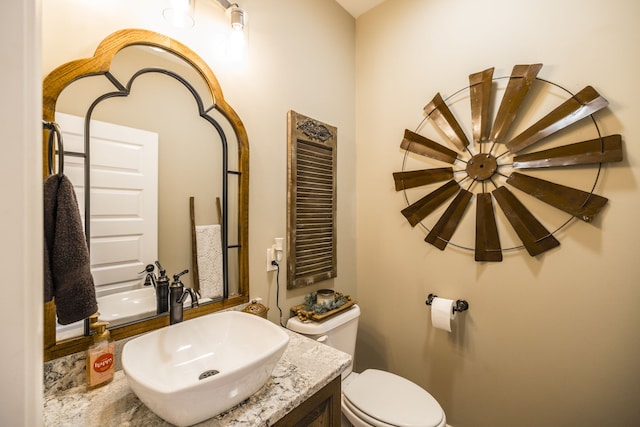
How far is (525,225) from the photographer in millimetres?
1372

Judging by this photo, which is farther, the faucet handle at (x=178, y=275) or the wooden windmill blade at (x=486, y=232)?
the wooden windmill blade at (x=486, y=232)

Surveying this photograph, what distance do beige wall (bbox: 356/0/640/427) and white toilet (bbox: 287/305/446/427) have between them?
0.38 metres

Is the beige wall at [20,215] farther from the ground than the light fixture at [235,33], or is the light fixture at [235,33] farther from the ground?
the light fixture at [235,33]

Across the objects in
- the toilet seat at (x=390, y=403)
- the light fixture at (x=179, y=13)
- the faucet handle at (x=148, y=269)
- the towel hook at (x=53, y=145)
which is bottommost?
the toilet seat at (x=390, y=403)

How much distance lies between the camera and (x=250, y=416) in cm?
74

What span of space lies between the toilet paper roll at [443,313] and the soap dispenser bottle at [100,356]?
1.44 meters

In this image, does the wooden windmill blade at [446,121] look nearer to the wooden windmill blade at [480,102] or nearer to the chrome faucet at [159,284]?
the wooden windmill blade at [480,102]

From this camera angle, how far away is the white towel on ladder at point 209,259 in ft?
3.95

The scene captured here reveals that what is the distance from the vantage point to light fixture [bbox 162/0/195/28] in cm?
105

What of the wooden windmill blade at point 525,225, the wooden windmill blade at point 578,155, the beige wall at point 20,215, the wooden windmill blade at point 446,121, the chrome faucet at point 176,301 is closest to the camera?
the beige wall at point 20,215

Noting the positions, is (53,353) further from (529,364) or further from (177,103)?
(529,364)

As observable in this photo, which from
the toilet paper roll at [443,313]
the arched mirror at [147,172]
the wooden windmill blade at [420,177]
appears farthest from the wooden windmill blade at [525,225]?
the arched mirror at [147,172]

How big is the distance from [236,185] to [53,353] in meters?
0.84

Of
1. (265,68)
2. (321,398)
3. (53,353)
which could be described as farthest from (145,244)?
(265,68)
